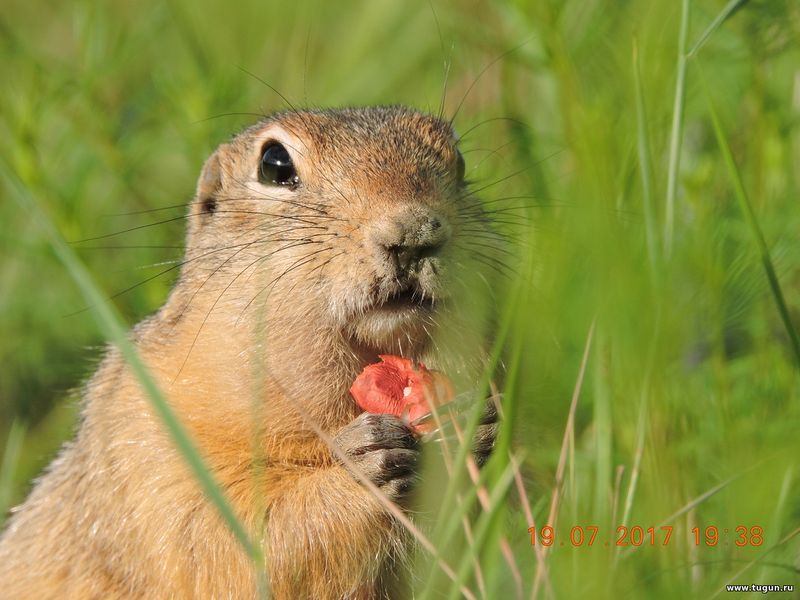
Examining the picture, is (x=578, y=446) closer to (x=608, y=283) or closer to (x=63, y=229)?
(x=608, y=283)

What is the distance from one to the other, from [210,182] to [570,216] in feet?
6.79

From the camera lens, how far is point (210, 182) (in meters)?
3.86

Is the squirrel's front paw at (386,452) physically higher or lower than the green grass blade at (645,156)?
lower

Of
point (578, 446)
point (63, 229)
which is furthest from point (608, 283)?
point (63, 229)

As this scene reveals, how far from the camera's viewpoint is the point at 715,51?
4309mm

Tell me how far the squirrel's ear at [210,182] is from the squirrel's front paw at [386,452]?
1.31 meters

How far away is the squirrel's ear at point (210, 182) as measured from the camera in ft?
12.5

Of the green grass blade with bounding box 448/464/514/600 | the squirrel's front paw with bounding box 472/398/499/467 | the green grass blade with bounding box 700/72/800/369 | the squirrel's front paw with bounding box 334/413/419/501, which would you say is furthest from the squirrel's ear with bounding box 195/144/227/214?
the green grass blade with bounding box 448/464/514/600

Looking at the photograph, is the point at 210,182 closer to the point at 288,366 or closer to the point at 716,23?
the point at 288,366

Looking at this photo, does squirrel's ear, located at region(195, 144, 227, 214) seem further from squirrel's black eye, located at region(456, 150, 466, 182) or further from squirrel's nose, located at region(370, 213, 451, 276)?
squirrel's nose, located at region(370, 213, 451, 276)

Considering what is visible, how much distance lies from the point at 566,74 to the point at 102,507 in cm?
226

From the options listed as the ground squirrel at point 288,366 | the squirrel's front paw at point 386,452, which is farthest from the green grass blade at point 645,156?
the squirrel's front paw at point 386,452

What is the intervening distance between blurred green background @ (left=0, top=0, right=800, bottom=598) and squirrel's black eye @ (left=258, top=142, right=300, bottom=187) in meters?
0.47

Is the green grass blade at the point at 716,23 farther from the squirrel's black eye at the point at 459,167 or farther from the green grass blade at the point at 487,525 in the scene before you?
the green grass blade at the point at 487,525
